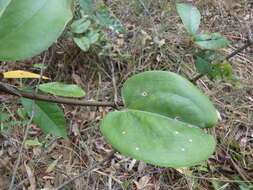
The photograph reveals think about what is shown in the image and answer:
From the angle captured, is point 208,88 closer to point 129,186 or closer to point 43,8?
point 129,186

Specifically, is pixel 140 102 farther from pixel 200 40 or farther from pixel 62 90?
pixel 200 40

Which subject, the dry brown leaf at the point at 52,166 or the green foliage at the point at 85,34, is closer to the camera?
the dry brown leaf at the point at 52,166

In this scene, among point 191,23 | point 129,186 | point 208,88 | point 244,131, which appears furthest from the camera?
point 208,88

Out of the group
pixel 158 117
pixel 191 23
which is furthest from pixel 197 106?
pixel 191 23

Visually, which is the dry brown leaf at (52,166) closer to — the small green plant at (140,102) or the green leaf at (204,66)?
the small green plant at (140,102)

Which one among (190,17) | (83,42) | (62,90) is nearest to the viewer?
(62,90)

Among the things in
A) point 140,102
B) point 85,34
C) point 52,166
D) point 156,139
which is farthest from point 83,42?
point 156,139

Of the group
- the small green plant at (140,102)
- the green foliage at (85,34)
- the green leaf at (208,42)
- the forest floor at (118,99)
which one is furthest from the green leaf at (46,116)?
the green foliage at (85,34)
